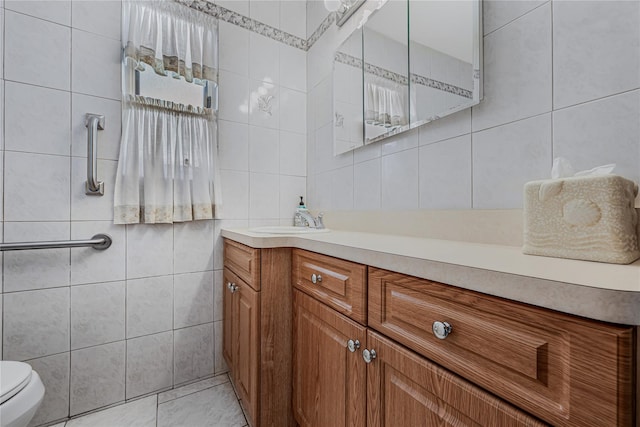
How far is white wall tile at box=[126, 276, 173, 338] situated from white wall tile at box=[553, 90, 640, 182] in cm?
173

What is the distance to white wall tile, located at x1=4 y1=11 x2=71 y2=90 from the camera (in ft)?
3.84

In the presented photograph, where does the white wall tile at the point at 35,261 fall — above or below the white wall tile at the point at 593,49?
below

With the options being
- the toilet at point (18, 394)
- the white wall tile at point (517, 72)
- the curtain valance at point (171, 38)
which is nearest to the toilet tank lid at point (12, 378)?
the toilet at point (18, 394)

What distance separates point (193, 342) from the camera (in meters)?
1.54

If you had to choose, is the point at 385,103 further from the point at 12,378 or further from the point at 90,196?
the point at 12,378

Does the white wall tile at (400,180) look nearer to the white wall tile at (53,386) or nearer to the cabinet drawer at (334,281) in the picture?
the cabinet drawer at (334,281)

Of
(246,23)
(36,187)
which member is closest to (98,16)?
(246,23)

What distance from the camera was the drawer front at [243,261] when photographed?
106 cm

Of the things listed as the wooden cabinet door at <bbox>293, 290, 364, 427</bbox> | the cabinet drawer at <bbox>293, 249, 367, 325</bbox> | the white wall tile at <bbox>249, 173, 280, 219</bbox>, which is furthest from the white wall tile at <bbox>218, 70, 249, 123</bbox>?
the wooden cabinet door at <bbox>293, 290, 364, 427</bbox>

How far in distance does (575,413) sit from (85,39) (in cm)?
204

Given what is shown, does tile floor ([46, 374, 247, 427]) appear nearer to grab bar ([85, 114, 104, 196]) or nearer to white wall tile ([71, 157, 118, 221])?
white wall tile ([71, 157, 118, 221])

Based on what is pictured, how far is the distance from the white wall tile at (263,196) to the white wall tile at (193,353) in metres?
0.72

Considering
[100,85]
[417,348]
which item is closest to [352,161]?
[417,348]

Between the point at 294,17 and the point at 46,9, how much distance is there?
4.33 ft
